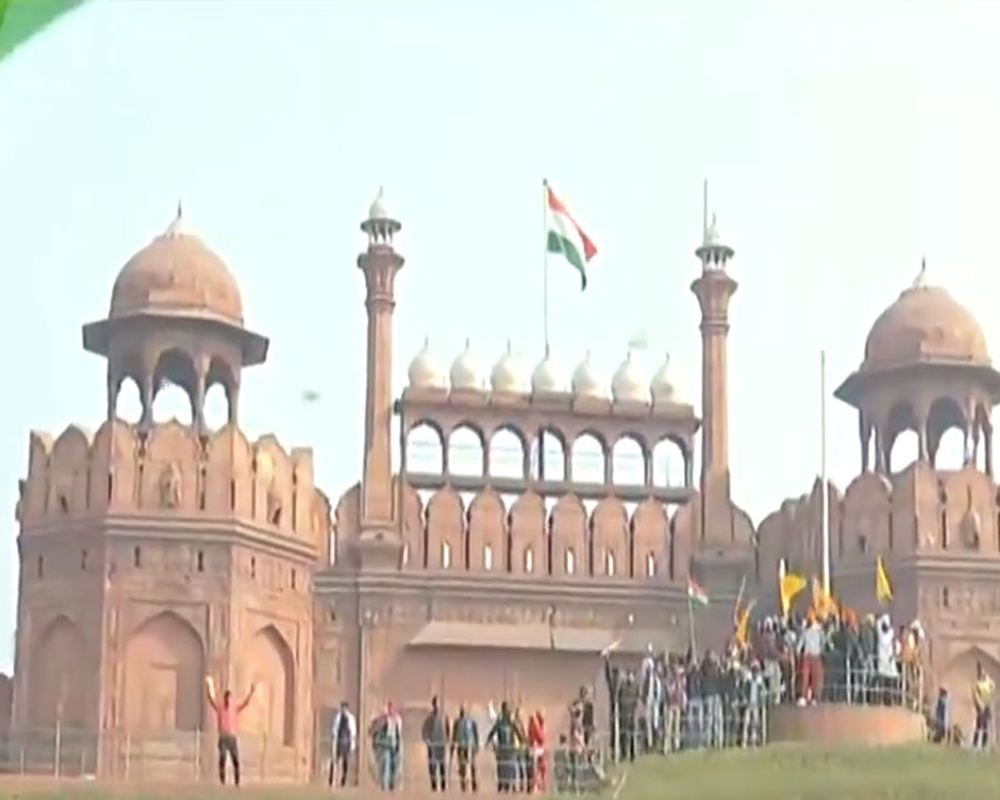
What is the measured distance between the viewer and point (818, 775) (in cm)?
1423

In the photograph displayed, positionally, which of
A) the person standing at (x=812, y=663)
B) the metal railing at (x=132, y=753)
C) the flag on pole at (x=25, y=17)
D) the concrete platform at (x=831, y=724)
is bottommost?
the metal railing at (x=132, y=753)

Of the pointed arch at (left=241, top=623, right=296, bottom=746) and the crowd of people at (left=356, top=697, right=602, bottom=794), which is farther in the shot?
the pointed arch at (left=241, top=623, right=296, bottom=746)

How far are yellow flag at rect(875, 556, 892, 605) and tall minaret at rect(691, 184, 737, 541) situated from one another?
2152mm

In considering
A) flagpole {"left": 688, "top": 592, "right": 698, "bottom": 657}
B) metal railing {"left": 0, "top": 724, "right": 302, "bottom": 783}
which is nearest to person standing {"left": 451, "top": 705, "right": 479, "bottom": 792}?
metal railing {"left": 0, "top": 724, "right": 302, "bottom": 783}

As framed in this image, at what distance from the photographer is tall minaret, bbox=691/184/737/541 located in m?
24.4

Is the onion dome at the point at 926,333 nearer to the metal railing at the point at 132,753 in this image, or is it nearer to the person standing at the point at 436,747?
the metal railing at the point at 132,753

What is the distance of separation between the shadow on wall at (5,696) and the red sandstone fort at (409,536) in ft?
0.13

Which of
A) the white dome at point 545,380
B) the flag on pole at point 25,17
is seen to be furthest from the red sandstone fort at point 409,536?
the flag on pole at point 25,17

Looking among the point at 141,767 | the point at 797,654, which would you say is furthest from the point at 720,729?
the point at 141,767

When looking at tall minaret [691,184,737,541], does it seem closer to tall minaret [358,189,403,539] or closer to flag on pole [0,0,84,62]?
tall minaret [358,189,403,539]

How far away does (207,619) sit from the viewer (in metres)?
21.1

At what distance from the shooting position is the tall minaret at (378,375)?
23578 millimetres

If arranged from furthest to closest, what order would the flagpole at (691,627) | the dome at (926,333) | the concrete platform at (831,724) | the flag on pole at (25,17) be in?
the dome at (926,333), the flagpole at (691,627), the concrete platform at (831,724), the flag on pole at (25,17)

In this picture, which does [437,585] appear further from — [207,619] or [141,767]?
Result: [141,767]
